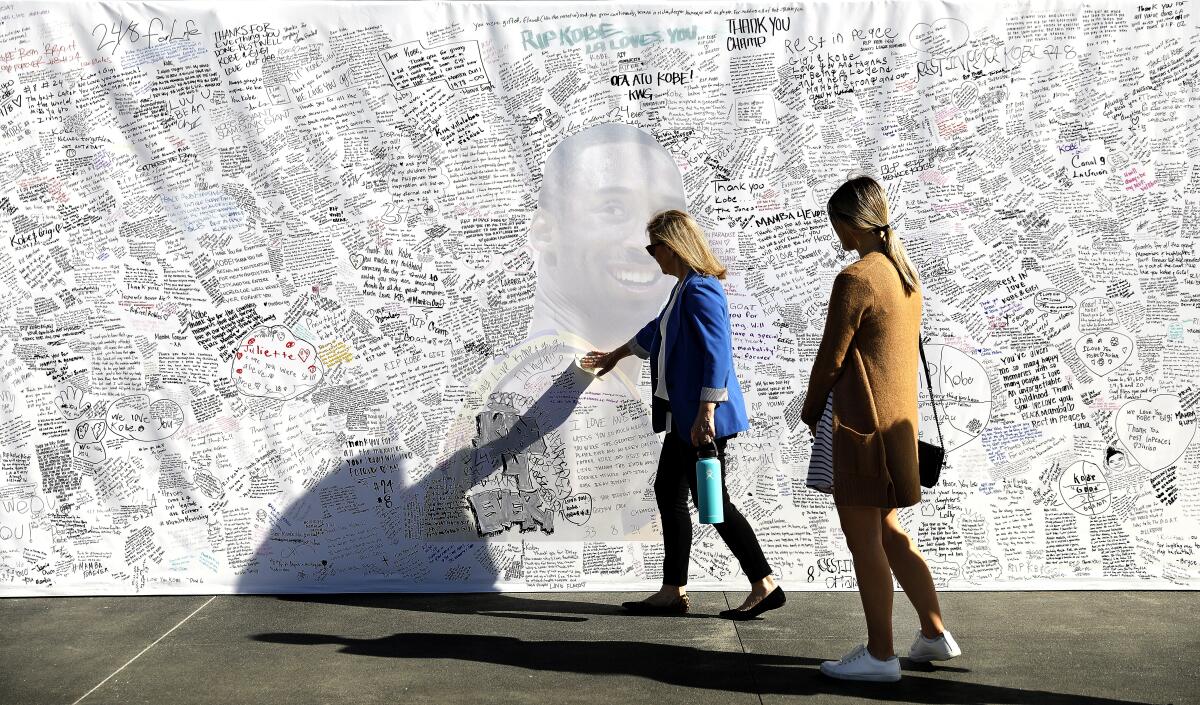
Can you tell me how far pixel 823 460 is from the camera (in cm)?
420

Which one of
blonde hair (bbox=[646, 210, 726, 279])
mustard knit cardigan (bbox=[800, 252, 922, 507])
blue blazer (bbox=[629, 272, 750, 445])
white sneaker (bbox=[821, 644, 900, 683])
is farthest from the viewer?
blonde hair (bbox=[646, 210, 726, 279])

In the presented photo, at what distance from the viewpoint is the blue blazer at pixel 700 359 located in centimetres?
465

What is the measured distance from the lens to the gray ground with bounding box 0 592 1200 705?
13.1 ft

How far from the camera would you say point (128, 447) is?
5.43 m

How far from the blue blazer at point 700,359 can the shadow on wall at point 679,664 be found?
0.88 metres

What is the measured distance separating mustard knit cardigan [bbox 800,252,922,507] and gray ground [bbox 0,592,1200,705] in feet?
2.28

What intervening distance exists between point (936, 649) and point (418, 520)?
7.76 feet

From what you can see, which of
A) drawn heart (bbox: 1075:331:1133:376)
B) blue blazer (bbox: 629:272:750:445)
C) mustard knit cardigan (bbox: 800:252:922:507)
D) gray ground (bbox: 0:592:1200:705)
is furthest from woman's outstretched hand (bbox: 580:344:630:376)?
drawn heart (bbox: 1075:331:1133:376)

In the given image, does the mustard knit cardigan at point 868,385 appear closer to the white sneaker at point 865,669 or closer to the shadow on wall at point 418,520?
the white sneaker at point 865,669

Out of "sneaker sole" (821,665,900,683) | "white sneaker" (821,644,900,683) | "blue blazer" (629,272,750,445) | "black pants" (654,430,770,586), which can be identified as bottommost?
"sneaker sole" (821,665,900,683)

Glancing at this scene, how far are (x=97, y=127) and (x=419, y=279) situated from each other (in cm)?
160

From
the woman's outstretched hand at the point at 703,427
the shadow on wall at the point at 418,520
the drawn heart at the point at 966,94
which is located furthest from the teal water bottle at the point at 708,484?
the drawn heart at the point at 966,94

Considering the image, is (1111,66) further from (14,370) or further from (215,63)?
(14,370)

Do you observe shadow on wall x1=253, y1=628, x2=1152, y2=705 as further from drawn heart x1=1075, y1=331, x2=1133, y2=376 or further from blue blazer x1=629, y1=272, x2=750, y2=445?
drawn heart x1=1075, y1=331, x2=1133, y2=376
